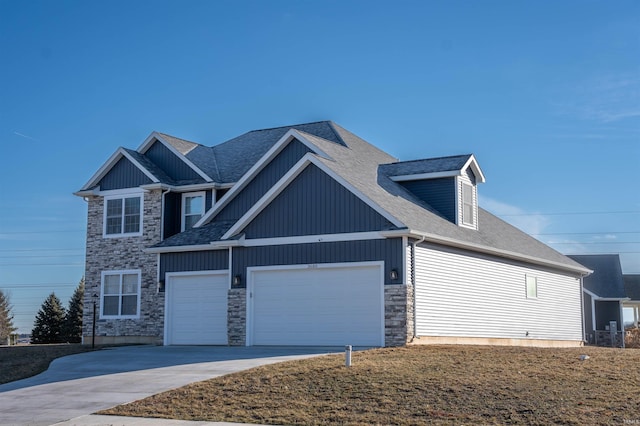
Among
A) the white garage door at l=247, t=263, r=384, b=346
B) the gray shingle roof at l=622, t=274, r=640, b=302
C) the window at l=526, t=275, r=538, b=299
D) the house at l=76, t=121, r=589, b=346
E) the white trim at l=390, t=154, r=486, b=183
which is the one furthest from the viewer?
the gray shingle roof at l=622, t=274, r=640, b=302

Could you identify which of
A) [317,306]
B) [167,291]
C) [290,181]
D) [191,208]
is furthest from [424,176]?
[167,291]

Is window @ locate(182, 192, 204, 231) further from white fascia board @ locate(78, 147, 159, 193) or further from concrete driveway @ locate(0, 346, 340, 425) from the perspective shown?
concrete driveway @ locate(0, 346, 340, 425)

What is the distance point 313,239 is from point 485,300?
22.3 ft

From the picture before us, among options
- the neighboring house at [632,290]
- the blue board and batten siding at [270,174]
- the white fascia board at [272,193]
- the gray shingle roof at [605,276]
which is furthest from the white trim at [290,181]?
the neighboring house at [632,290]

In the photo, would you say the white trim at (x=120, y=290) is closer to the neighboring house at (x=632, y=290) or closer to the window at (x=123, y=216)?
the window at (x=123, y=216)

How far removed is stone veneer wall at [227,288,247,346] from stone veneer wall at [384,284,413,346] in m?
5.12

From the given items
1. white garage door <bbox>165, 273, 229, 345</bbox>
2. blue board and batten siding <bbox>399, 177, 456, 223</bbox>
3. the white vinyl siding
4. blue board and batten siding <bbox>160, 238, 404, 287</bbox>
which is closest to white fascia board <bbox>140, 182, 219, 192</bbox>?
blue board and batten siding <bbox>160, 238, 404, 287</bbox>

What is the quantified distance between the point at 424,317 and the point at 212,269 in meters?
8.08

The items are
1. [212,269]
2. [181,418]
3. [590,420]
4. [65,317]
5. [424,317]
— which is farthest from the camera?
[65,317]

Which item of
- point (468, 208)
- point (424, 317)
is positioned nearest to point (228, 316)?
point (424, 317)

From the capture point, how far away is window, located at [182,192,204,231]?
31.1 meters

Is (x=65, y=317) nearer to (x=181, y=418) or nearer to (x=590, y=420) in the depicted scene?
(x=181, y=418)

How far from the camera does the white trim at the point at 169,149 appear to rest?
31.0 m

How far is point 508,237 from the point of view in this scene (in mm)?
30812
